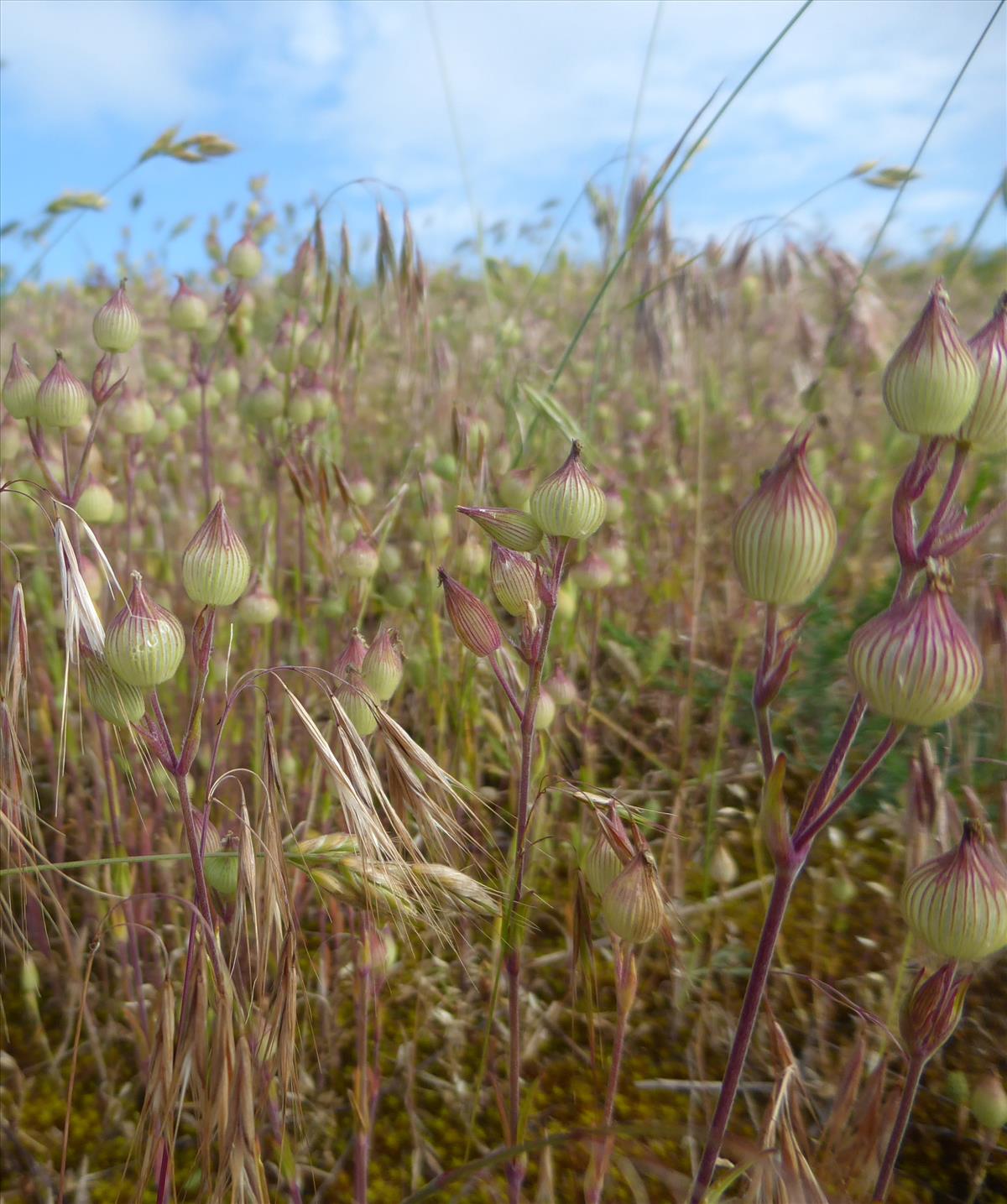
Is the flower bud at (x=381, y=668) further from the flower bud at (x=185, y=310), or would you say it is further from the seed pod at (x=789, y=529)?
the flower bud at (x=185, y=310)

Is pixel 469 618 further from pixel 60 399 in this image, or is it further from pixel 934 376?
pixel 60 399

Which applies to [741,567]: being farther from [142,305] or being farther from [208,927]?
[142,305]

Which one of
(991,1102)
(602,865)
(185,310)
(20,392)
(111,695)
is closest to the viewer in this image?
(111,695)

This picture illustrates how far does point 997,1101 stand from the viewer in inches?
40.3

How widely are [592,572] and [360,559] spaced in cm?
37

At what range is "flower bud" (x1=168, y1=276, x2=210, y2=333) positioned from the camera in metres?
1.64

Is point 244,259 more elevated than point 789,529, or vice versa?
point 244,259

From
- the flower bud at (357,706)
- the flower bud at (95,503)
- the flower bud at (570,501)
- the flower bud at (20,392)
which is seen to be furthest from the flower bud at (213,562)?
the flower bud at (95,503)

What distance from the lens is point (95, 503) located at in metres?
1.34

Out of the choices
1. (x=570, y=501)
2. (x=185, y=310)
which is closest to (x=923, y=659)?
(x=570, y=501)

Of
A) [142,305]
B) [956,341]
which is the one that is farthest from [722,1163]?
[142,305]

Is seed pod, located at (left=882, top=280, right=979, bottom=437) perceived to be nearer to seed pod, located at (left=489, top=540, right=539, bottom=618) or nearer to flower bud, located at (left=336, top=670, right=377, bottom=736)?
seed pod, located at (left=489, top=540, right=539, bottom=618)

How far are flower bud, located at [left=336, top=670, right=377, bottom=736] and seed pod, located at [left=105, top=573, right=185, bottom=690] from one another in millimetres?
178

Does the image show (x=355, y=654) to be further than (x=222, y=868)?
Yes
